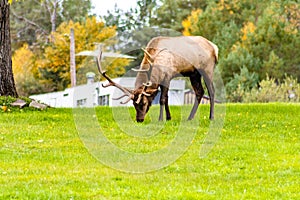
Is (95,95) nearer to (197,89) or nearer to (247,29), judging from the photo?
(197,89)

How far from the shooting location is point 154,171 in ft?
29.9

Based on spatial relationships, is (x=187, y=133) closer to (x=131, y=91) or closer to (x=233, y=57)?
(x=131, y=91)

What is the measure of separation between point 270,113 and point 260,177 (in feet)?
25.3

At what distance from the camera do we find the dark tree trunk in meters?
16.2

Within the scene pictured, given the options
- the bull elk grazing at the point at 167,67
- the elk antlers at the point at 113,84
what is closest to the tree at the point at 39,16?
the bull elk grazing at the point at 167,67

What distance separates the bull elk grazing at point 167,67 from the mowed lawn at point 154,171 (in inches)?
21.5

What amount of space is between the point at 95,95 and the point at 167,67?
1020 cm

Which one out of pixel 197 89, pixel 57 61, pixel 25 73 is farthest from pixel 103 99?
pixel 25 73

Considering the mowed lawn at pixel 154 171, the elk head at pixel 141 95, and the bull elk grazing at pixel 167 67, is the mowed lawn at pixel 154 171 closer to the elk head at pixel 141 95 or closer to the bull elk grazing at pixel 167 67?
the elk head at pixel 141 95

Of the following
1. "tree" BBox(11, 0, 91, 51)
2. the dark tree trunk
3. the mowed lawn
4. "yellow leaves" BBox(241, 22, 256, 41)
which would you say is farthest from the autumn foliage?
the mowed lawn

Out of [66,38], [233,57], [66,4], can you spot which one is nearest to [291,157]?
[233,57]

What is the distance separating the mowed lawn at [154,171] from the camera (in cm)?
778

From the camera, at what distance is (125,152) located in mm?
10492

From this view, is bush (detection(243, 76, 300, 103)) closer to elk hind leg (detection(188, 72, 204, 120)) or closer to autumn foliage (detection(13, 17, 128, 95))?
autumn foliage (detection(13, 17, 128, 95))
